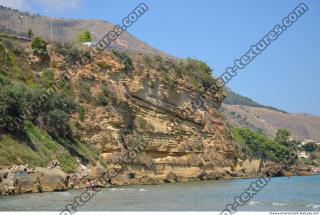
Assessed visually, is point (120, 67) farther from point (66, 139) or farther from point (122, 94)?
point (66, 139)

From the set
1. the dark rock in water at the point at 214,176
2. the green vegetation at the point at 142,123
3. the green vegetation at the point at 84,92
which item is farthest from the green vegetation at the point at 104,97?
the dark rock in water at the point at 214,176

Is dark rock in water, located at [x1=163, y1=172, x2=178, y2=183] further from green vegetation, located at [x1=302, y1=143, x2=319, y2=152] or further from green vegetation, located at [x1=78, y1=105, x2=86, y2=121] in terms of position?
green vegetation, located at [x1=302, y1=143, x2=319, y2=152]

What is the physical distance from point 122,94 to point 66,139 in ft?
36.0

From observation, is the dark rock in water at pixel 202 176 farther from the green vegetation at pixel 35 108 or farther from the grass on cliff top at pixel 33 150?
the grass on cliff top at pixel 33 150

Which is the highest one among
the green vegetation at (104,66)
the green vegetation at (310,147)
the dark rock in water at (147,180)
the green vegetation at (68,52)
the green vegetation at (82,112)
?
the green vegetation at (68,52)

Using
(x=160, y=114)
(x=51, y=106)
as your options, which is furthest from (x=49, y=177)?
(x=160, y=114)

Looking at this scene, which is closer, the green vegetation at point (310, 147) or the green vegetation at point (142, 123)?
the green vegetation at point (142, 123)

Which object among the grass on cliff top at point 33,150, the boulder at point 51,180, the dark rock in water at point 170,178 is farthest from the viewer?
the dark rock in water at point 170,178

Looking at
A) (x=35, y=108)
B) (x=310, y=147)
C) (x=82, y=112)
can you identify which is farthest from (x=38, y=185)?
(x=310, y=147)

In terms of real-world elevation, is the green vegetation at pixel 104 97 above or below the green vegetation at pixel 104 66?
below

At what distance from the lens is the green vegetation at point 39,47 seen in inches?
2062

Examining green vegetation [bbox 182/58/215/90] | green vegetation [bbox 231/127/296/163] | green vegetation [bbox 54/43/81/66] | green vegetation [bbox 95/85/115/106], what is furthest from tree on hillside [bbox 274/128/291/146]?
green vegetation [bbox 54/43/81/66]

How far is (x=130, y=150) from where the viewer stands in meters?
54.3

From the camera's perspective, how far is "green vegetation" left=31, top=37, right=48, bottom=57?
2062 inches
